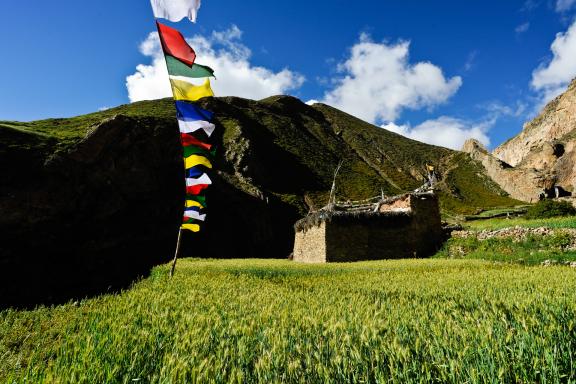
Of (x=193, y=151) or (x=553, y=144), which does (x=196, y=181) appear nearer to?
(x=193, y=151)

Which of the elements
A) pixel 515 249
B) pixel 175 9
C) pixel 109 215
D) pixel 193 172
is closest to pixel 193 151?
pixel 193 172

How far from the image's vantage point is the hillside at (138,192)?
31031 millimetres

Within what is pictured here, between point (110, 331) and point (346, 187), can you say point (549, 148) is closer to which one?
point (346, 187)

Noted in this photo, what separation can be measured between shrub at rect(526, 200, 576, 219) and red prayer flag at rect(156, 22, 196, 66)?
32.0m

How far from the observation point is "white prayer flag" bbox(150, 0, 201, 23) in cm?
761

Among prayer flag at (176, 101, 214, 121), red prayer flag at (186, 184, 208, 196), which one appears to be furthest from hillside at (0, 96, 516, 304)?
prayer flag at (176, 101, 214, 121)

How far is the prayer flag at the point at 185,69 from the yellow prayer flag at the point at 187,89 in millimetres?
207

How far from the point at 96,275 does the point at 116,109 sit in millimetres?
47168

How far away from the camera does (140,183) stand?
141 feet

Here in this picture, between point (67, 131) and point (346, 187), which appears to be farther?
point (346, 187)

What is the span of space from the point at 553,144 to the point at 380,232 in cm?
7875

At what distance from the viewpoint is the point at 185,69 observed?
1023 cm

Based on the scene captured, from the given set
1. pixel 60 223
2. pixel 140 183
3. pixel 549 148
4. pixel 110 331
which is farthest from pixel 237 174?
pixel 549 148

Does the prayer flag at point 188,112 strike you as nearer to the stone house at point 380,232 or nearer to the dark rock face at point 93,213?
the stone house at point 380,232
